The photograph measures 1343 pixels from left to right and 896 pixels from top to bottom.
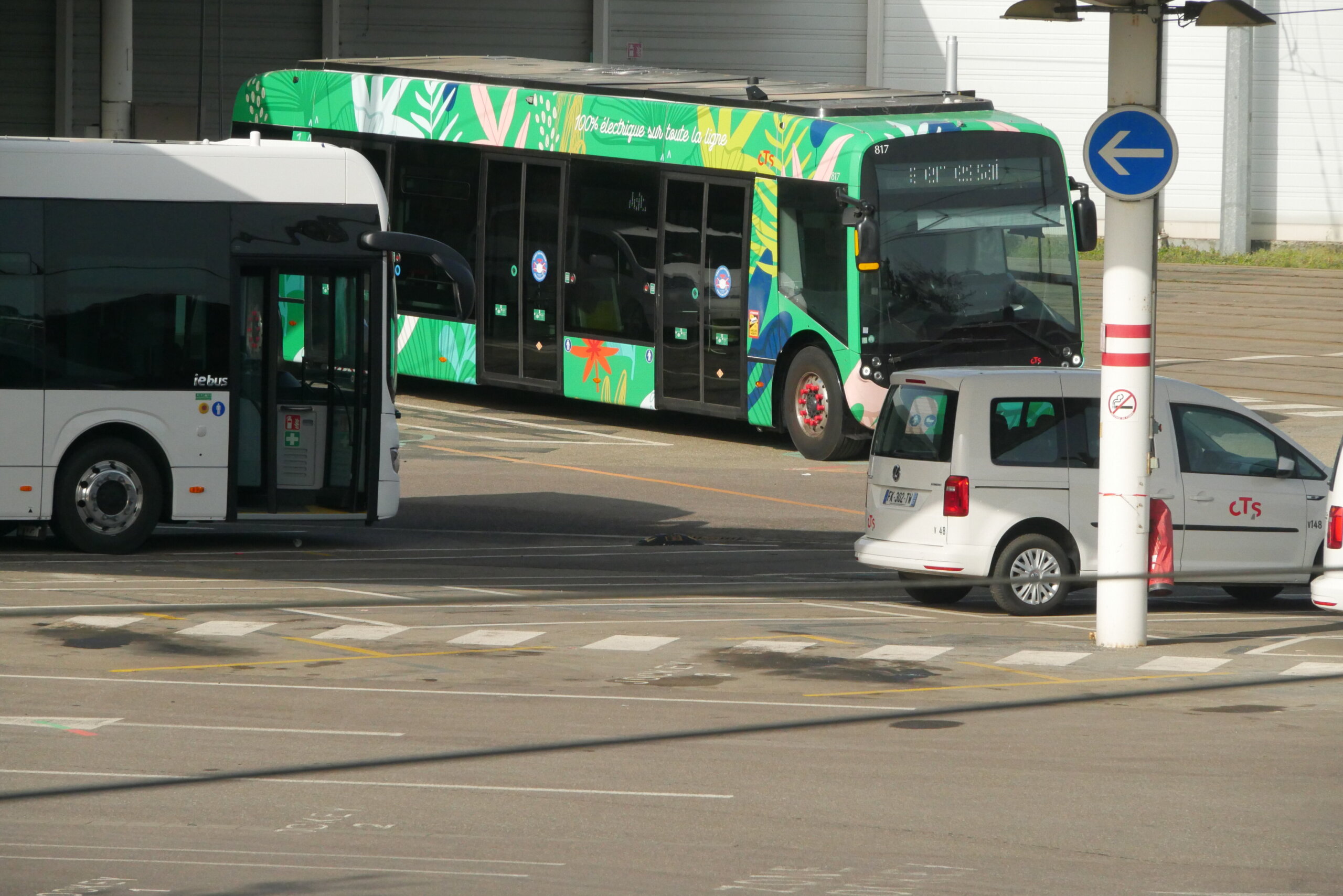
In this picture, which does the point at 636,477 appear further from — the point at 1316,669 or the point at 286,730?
the point at 286,730

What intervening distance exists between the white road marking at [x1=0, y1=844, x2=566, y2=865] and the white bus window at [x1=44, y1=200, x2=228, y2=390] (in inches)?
341

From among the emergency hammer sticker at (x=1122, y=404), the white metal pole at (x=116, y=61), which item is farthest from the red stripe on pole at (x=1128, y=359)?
the white metal pole at (x=116, y=61)

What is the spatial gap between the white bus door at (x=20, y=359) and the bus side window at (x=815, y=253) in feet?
27.7

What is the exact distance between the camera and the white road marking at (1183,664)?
11.4m

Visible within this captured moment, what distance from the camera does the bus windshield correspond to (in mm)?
20562

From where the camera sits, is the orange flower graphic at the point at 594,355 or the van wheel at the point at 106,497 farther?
the orange flower graphic at the point at 594,355

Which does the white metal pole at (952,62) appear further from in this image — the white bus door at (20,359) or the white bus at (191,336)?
the white bus door at (20,359)

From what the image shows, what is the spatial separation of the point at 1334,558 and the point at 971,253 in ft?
29.9

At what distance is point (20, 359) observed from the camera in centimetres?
1523

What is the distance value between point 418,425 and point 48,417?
354 inches

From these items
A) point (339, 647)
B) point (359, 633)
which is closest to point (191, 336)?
→ point (359, 633)

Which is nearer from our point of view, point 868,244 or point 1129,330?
point 1129,330

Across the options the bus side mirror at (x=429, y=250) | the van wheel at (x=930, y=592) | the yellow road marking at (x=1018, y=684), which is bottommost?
the yellow road marking at (x=1018, y=684)

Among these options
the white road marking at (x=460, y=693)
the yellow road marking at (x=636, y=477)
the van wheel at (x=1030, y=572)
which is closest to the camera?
the white road marking at (x=460, y=693)
